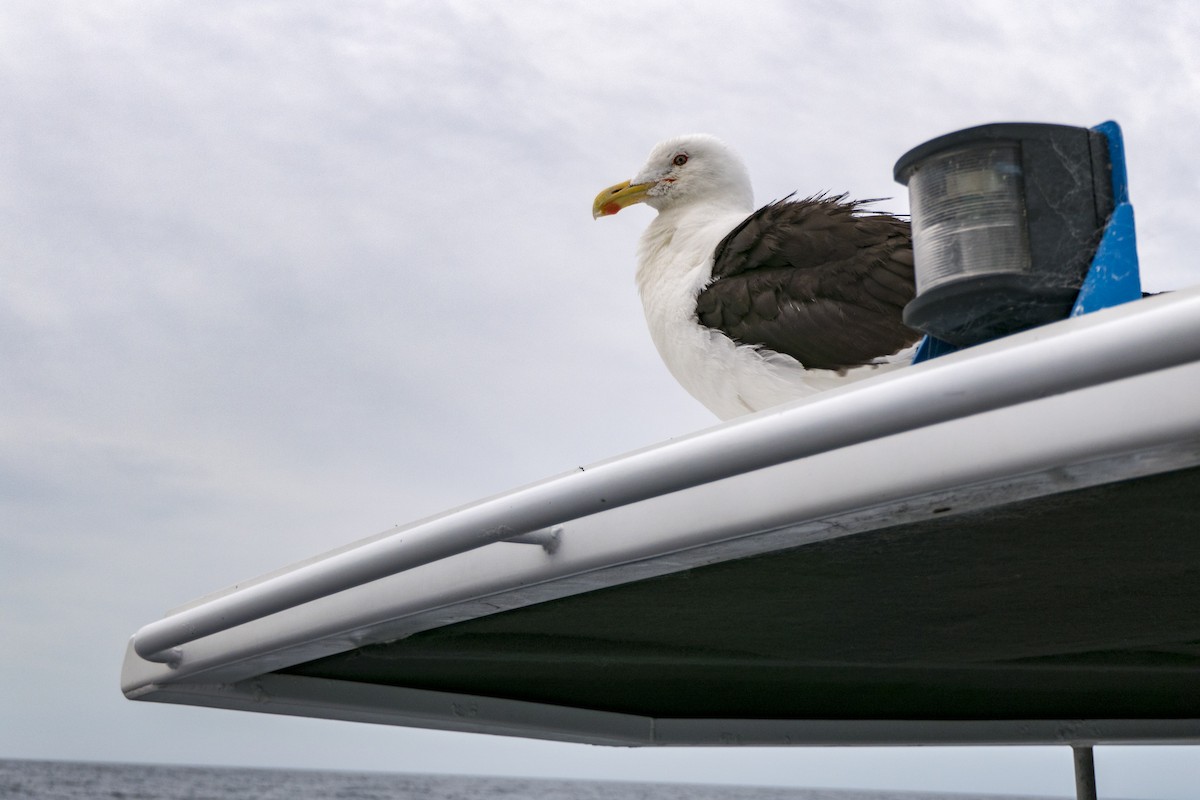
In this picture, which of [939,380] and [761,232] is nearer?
[939,380]

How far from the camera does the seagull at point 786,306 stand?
13.3 ft

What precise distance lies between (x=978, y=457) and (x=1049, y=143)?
797mm

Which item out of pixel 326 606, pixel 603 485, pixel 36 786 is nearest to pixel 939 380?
pixel 603 485

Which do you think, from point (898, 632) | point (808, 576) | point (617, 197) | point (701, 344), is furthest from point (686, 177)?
point (808, 576)

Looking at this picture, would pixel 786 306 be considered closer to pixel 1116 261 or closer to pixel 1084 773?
pixel 1084 773

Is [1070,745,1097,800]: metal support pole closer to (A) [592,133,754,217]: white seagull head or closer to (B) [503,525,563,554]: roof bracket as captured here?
(B) [503,525,563,554]: roof bracket

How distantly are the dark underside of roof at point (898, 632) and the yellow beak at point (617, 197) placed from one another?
2.95 metres

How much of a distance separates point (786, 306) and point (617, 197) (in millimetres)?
2076

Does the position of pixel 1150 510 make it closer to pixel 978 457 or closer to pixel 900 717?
pixel 978 457

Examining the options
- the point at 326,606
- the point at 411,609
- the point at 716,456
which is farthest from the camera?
the point at 326,606

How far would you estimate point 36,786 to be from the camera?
70250mm

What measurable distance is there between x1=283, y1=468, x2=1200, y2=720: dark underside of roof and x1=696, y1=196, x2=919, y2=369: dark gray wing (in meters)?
1.15

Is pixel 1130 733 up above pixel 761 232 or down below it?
below

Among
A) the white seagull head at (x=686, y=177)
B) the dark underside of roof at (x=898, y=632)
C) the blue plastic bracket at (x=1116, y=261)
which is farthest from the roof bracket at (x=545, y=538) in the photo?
the white seagull head at (x=686, y=177)
